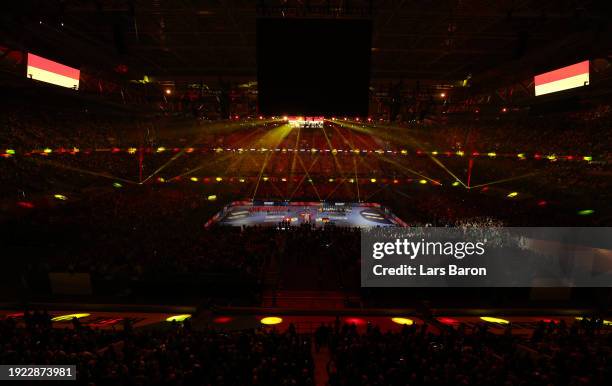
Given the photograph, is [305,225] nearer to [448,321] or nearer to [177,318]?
[177,318]

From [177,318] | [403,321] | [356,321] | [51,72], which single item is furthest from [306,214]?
[51,72]

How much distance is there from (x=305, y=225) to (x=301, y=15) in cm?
1048

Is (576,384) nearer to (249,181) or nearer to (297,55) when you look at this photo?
(297,55)

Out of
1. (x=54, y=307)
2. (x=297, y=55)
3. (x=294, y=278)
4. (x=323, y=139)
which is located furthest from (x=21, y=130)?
(x=323, y=139)

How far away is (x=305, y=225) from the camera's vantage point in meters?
17.0

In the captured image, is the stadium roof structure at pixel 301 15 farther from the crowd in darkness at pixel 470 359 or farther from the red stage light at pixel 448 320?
the red stage light at pixel 448 320

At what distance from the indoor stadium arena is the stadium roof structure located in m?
0.06

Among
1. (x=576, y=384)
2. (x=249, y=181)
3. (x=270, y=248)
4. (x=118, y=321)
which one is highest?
(x=249, y=181)

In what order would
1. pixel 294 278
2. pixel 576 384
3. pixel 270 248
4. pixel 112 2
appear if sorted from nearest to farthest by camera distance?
1. pixel 576 384
2. pixel 112 2
3. pixel 294 278
4. pixel 270 248

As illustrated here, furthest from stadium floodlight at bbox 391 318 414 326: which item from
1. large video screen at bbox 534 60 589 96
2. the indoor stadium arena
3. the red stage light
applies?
large video screen at bbox 534 60 589 96

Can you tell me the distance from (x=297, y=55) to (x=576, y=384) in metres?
7.20

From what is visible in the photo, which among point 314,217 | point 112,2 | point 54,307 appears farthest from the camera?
point 314,217

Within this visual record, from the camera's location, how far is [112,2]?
7.49 meters

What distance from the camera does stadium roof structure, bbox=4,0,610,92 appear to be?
24.0 ft
